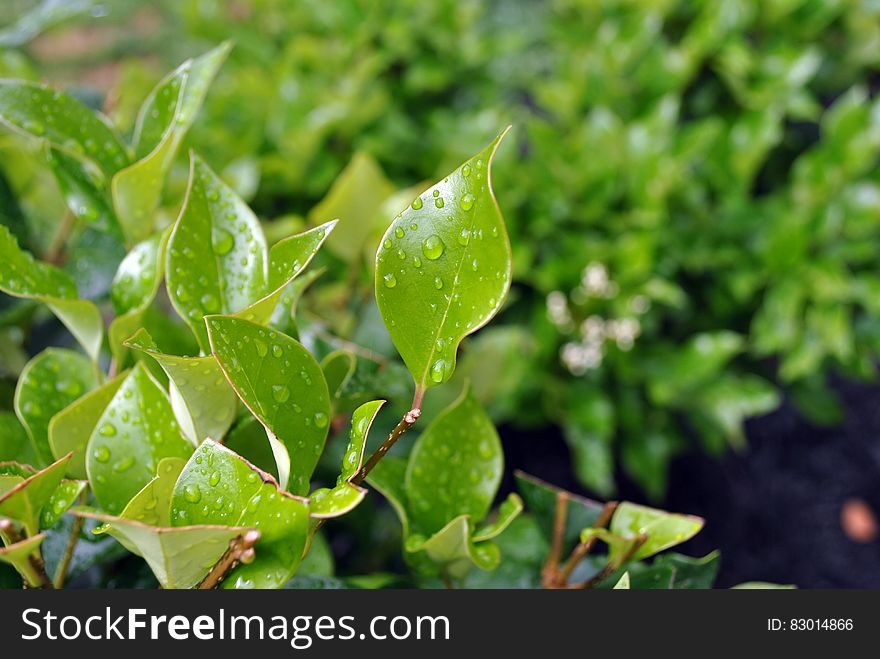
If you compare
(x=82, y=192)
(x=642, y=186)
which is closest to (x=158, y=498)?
(x=82, y=192)

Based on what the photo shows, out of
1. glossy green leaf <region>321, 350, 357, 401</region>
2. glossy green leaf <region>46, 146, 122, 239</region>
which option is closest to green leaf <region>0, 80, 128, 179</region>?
glossy green leaf <region>46, 146, 122, 239</region>

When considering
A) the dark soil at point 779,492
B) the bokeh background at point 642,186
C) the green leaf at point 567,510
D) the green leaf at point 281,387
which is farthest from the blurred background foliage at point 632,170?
the green leaf at point 281,387

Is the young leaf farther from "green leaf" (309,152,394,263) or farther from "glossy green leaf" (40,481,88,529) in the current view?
"green leaf" (309,152,394,263)

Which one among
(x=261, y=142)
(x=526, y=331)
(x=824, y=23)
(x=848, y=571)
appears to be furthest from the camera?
(x=848, y=571)

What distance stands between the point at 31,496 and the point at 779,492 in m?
2.02

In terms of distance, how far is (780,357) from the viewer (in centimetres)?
192

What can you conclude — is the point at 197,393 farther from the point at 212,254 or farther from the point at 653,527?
the point at 653,527

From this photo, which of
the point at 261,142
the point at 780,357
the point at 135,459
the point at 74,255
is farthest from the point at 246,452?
the point at 780,357

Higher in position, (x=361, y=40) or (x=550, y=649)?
(x=361, y=40)

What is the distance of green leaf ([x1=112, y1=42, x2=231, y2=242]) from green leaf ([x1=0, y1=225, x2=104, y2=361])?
0.24 ft

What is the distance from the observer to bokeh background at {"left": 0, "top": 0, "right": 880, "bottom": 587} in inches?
62.5

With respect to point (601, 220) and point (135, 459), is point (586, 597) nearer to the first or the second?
point (135, 459)

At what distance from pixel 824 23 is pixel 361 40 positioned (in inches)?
42.0

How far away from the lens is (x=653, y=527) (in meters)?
0.59
